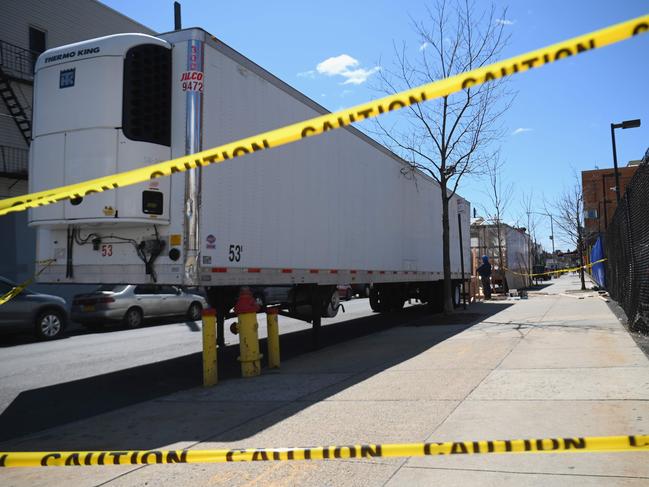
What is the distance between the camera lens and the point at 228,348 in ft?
36.1

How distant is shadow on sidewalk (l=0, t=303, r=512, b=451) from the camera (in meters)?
5.10

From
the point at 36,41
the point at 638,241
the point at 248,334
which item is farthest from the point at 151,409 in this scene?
the point at 36,41

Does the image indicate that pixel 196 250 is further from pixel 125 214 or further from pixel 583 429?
pixel 583 429

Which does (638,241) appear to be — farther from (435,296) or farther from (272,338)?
(435,296)

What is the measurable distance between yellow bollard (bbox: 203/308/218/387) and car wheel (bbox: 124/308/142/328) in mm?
9383

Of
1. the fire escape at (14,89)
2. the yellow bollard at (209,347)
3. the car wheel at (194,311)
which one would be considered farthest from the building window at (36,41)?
the yellow bollard at (209,347)

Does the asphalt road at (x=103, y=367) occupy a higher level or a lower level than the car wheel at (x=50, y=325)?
lower

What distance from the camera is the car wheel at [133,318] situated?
52.3 feet

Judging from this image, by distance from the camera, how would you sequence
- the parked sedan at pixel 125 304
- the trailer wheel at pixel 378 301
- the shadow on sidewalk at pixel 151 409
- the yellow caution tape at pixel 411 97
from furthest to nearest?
1. the trailer wheel at pixel 378 301
2. the parked sedan at pixel 125 304
3. the shadow on sidewalk at pixel 151 409
4. the yellow caution tape at pixel 411 97

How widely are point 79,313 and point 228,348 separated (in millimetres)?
6729

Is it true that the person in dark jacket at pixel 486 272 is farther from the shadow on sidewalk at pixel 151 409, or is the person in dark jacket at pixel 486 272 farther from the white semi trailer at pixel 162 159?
the white semi trailer at pixel 162 159

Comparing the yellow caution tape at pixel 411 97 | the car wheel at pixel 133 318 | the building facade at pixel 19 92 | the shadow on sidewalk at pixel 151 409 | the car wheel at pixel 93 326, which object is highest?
the building facade at pixel 19 92

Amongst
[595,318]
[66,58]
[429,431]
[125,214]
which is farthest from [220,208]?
[595,318]

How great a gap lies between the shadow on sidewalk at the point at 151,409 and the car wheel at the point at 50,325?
5.10 meters
